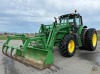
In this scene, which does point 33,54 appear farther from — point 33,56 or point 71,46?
point 71,46

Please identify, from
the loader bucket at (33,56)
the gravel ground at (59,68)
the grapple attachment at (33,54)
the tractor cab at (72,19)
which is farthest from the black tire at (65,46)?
the tractor cab at (72,19)

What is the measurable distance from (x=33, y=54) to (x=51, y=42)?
972 mm

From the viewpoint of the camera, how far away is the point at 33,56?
29.3 feet

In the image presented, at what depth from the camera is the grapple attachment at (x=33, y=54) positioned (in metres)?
7.65

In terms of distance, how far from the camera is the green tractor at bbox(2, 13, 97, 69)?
795 cm

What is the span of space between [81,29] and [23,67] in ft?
16.8

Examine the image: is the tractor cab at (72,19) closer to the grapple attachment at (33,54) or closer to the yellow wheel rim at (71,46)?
the yellow wheel rim at (71,46)

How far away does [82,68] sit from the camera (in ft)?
26.3

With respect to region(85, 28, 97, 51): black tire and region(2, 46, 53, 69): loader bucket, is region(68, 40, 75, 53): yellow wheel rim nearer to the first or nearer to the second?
region(2, 46, 53, 69): loader bucket

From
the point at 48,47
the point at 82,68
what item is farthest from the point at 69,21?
the point at 82,68

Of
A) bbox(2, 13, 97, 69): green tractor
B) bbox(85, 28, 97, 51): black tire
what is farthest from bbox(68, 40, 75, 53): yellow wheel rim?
bbox(85, 28, 97, 51): black tire

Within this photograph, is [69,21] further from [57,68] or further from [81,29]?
[57,68]

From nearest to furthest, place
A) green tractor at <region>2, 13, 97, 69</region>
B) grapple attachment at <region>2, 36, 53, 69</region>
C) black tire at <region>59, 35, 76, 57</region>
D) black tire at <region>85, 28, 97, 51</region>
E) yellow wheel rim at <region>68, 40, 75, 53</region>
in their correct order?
grapple attachment at <region>2, 36, 53, 69</region>
green tractor at <region>2, 13, 97, 69</region>
black tire at <region>59, 35, 76, 57</region>
yellow wheel rim at <region>68, 40, 75, 53</region>
black tire at <region>85, 28, 97, 51</region>

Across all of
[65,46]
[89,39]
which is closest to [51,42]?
[65,46]
